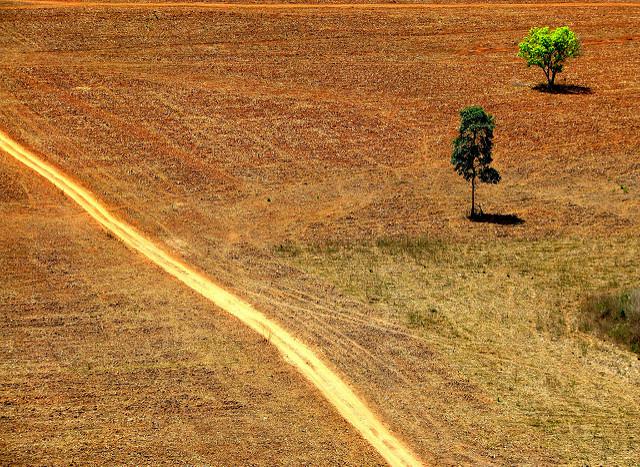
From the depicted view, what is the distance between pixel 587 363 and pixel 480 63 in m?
37.4

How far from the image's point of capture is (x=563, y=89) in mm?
63812

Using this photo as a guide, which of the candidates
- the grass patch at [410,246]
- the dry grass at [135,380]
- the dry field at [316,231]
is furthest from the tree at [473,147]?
the dry grass at [135,380]

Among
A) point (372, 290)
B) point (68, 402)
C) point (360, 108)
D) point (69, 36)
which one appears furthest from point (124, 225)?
point (69, 36)

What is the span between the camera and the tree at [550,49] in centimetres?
6312

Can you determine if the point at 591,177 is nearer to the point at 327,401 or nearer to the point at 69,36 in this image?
the point at 327,401

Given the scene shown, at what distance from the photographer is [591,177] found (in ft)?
167

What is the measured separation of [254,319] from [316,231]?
923cm

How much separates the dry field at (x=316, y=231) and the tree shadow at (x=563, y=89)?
0.56 m

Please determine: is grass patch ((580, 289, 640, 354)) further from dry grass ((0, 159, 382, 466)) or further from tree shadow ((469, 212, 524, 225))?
dry grass ((0, 159, 382, 466))

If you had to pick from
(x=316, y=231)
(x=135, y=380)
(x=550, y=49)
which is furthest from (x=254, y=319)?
(x=550, y=49)

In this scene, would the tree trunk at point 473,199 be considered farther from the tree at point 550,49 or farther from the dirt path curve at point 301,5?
the dirt path curve at point 301,5

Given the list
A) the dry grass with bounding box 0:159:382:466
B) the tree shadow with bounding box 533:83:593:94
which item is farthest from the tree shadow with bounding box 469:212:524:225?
the tree shadow with bounding box 533:83:593:94

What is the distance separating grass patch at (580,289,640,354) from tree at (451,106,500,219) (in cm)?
997

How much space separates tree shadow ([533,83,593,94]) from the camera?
63219mm
